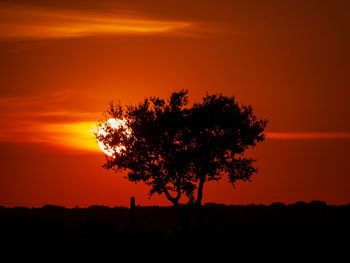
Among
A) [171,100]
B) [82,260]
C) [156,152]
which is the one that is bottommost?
[82,260]

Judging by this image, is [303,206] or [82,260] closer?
[82,260]

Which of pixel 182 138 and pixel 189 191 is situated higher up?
pixel 182 138

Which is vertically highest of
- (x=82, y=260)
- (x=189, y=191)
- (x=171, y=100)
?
(x=171, y=100)

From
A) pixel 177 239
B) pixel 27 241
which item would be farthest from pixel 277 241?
pixel 27 241

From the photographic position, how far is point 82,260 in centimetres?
3622

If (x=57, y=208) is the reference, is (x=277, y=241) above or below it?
below

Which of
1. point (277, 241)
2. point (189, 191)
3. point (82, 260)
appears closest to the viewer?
point (82, 260)

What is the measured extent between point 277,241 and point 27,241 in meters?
18.1

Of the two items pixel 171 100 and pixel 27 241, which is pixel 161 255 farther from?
pixel 171 100

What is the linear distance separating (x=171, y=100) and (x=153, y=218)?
3228 centimetres

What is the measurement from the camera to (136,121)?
57.5m

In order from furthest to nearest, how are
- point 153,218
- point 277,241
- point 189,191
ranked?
point 153,218
point 189,191
point 277,241

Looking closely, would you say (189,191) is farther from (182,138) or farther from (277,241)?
(277,241)

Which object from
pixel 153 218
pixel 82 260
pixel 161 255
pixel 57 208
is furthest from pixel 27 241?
pixel 57 208
